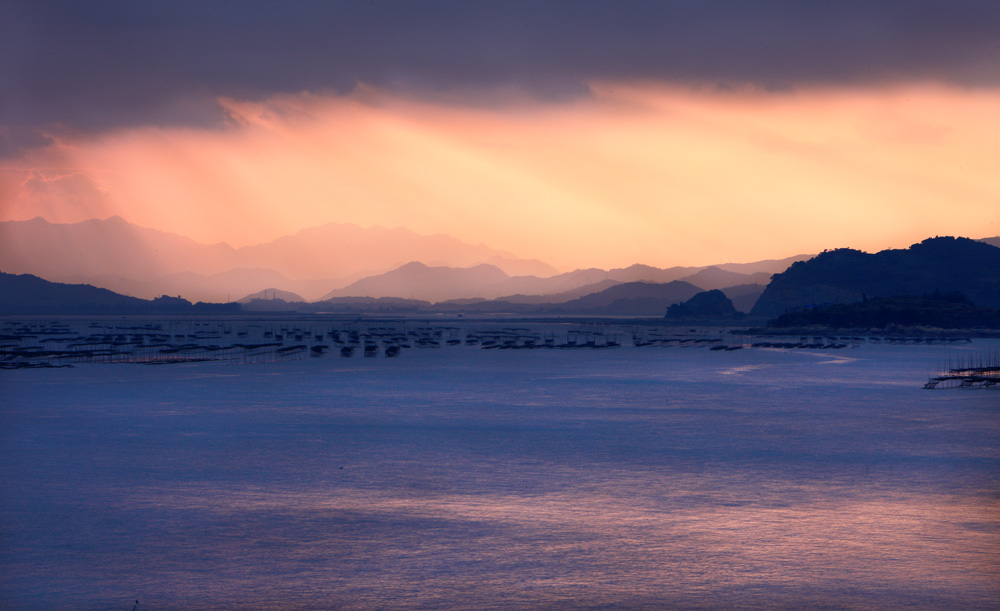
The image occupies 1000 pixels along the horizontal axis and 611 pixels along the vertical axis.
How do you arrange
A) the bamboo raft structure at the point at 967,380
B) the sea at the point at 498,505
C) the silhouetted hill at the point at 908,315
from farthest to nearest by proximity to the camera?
the silhouetted hill at the point at 908,315
the bamboo raft structure at the point at 967,380
the sea at the point at 498,505

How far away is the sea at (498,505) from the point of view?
11.8 m

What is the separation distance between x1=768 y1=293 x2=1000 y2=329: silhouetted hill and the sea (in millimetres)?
139175

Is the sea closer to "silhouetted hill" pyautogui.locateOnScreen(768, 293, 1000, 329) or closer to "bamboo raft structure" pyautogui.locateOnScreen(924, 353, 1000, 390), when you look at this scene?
"bamboo raft structure" pyautogui.locateOnScreen(924, 353, 1000, 390)

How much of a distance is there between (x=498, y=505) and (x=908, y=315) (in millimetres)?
170264

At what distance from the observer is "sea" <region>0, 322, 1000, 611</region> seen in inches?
463

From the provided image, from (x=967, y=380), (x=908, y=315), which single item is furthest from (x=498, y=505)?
(x=908, y=315)

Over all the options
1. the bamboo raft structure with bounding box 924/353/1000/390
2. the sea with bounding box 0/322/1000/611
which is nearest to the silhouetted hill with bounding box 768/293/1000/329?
the bamboo raft structure with bounding box 924/353/1000/390

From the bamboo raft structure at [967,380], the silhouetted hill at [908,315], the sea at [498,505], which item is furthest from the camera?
the silhouetted hill at [908,315]

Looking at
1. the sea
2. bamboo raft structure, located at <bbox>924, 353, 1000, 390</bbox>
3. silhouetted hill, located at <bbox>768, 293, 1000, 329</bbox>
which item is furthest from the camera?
silhouetted hill, located at <bbox>768, 293, 1000, 329</bbox>

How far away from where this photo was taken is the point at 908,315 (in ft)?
536

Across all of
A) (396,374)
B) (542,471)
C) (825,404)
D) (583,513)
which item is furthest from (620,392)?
(583,513)

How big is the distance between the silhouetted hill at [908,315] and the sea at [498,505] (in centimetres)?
13917

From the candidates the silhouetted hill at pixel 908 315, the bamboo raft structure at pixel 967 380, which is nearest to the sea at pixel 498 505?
the bamboo raft structure at pixel 967 380

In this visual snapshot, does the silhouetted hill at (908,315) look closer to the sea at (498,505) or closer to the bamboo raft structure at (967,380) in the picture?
the bamboo raft structure at (967,380)
